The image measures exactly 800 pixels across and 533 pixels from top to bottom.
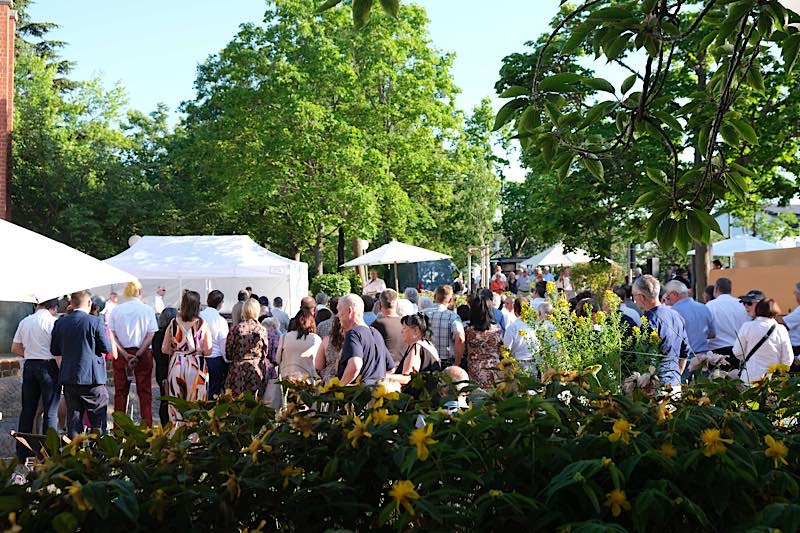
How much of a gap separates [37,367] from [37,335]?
346 mm

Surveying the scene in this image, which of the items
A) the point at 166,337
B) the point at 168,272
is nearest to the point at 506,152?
the point at 168,272

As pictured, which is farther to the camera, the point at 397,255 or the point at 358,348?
the point at 397,255

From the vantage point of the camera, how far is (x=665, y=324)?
835 centimetres

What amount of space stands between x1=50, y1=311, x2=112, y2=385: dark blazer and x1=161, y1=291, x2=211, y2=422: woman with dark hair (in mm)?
Answer: 710

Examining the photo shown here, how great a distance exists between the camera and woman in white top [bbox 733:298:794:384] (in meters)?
8.45

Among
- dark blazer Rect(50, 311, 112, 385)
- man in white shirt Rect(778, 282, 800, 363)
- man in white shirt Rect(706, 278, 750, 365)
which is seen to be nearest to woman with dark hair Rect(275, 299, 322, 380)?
dark blazer Rect(50, 311, 112, 385)

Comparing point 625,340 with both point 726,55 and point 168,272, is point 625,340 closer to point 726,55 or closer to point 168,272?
point 726,55

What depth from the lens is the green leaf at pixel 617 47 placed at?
3004 millimetres

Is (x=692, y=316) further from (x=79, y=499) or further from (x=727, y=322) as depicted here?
(x=79, y=499)

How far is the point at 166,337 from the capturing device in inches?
395

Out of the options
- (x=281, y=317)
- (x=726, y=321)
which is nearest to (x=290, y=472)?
(x=726, y=321)

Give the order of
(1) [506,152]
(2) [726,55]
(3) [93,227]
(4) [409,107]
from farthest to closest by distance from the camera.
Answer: (3) [93,227]
(4) [409,107]
(1) [506,152]
(2) [726,55]

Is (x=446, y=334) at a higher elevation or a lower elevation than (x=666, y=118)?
lower

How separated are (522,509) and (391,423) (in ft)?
1.52
